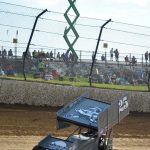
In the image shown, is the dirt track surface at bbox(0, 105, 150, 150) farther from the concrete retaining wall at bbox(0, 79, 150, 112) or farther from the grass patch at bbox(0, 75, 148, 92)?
the grass patch at bbox(0, 75, 148, 92)

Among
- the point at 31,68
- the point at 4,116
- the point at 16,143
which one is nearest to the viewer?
the point at 16,143

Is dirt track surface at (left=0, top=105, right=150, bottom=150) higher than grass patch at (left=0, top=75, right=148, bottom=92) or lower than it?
lower

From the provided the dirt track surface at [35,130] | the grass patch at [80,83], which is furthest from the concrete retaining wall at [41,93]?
the dirt track surface at [35,130]

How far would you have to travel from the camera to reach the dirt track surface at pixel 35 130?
15.2 m

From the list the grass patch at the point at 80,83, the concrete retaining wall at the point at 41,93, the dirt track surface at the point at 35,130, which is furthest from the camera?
the grass patch at the point at 80,83

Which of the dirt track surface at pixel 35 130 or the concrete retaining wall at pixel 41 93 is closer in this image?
the dirt track surface at pixel 35 130

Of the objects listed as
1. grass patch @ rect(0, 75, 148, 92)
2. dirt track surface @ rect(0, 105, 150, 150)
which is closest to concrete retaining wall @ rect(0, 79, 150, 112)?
grass patch @ rect(0, 75, 148, 92)

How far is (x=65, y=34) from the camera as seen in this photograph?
1842 cm

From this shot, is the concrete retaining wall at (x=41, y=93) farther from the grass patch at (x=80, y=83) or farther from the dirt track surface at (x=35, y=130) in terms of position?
the dirt track surface at (x=35, y=130)

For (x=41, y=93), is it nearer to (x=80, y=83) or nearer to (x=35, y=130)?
(x=80, y=83)

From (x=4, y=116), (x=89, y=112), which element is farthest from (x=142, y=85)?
(x=89, y=112)

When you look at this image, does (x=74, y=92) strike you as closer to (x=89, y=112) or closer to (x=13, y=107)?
(x=13, y=107)

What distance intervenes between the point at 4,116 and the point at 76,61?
355 centimetres

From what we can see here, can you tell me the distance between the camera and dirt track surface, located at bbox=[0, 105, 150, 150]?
1518cm
